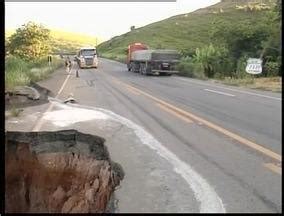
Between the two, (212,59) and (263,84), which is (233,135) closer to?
(263,84)

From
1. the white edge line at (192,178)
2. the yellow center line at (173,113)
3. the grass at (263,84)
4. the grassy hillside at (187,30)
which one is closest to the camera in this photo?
the white edge line at (192,178)

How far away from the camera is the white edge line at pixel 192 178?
4.87 metres

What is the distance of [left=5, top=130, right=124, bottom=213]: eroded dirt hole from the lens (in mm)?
7160

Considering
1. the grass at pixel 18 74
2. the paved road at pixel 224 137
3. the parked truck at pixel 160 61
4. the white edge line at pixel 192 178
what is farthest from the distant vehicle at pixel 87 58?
the white edge line at pixel 192 178

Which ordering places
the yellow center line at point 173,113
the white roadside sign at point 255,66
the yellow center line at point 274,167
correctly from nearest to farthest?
the yellow center line at point 274,167 → the yellow center line at point 173,113 → the white roadside sign at point 255,66

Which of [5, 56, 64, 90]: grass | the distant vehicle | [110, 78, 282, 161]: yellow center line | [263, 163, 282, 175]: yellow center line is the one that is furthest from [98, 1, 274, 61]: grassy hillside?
[263, 163, 282, 175]: yellow center line

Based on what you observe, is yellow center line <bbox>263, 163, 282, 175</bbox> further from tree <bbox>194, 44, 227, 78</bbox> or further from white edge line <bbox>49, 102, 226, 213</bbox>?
tree <bbox>194, 44, 227, 78</bbox>

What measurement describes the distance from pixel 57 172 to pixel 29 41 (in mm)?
32438

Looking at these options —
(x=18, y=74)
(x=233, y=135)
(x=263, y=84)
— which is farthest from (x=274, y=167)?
(x=263, y=84)

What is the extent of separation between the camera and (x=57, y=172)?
8.10 metres

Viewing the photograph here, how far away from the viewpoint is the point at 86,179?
779 centimetres

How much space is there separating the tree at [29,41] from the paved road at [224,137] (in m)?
23.6

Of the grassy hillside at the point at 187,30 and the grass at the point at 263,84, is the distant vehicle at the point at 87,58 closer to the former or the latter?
the grass at the point at 263,84

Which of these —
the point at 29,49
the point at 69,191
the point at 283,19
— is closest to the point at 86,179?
the point at 69,191
